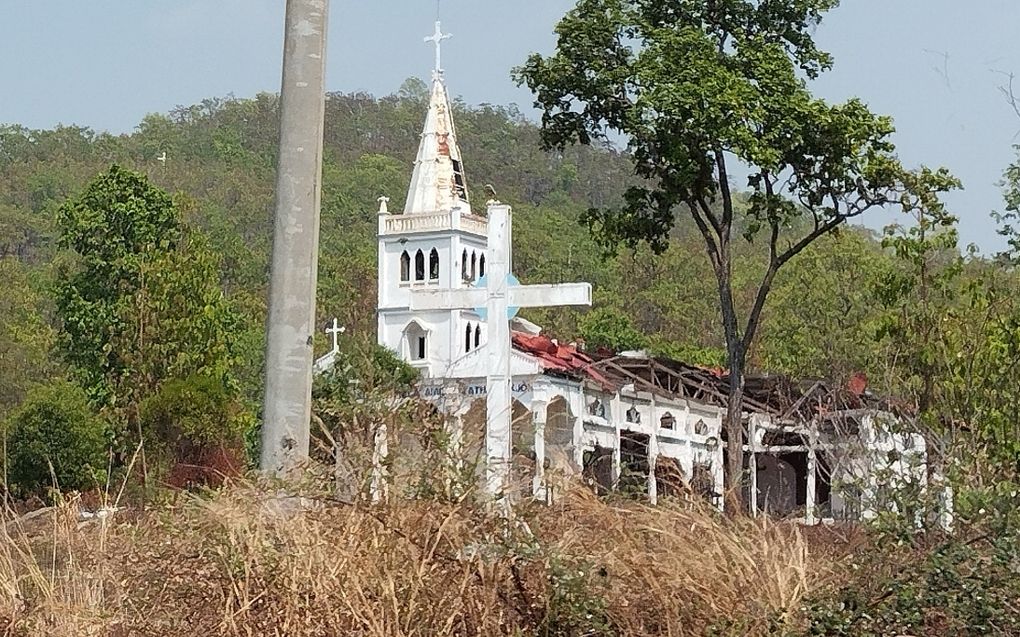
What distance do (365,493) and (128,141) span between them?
9738 centimetres

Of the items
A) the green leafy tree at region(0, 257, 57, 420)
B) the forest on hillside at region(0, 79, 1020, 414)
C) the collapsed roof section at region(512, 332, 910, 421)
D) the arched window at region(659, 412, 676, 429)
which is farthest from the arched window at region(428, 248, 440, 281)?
the arched window at region(659, 412, 676, 429)

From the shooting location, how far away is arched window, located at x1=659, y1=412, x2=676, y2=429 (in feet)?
91.6

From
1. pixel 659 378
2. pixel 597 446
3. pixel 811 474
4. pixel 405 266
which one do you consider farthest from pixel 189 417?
pixel 405 266

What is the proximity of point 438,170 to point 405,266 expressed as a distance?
3.07 m

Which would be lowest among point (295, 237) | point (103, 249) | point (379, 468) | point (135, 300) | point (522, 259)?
point (379, 468)

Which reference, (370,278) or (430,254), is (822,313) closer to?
(430,254)

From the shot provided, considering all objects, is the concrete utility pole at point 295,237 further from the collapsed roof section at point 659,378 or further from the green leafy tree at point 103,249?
the green leafy tree at point 103,249

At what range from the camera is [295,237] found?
24.4 ft

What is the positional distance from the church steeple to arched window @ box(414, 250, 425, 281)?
1.17m

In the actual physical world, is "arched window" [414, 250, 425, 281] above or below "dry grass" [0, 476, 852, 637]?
above

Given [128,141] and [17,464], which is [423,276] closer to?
[17,464]

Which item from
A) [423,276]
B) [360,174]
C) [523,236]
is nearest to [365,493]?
[423,276]

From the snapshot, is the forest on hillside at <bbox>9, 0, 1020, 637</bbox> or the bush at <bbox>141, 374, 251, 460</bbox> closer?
the forest on hillside at <bbox>9, 0, 1020, 637</bbox>

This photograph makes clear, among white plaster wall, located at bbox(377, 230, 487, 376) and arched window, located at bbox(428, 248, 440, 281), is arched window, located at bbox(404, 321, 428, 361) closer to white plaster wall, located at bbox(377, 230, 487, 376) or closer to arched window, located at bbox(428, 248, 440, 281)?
white plaster wall, located at bbox(377, 230, 487, 376)
